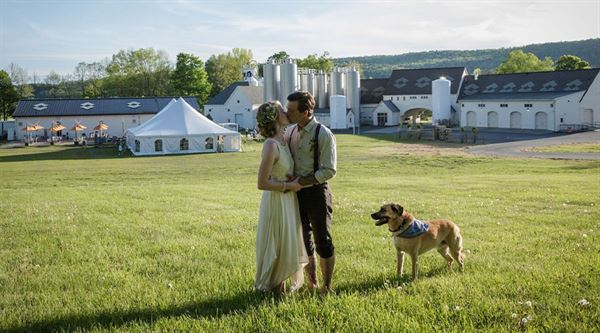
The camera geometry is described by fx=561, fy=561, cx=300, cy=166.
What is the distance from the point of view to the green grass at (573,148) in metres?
33.3

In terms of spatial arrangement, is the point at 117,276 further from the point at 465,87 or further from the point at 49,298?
the point at 465,87

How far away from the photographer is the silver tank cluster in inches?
2739

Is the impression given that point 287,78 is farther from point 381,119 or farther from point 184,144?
point 184,144

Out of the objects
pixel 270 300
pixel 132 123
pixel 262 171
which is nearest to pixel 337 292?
pixel 270 300

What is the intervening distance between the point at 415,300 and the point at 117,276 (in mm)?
3032

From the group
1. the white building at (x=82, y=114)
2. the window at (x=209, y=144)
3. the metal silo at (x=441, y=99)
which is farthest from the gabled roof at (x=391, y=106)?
the window at (x=209, y=144)

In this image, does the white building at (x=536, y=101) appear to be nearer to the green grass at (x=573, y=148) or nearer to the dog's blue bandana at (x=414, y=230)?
the green grass at (x=573, y=148)

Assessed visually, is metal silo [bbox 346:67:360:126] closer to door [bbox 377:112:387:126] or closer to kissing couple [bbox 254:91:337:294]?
door [bbox 377:112:387:126]

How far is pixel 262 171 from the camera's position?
16.1ft

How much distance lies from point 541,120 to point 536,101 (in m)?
1.90

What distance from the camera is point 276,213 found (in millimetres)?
5059

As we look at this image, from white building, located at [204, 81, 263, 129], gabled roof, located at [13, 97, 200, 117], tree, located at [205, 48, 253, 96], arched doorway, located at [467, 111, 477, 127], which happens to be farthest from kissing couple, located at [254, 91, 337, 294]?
tree, located at [205, 48, 253, 96]

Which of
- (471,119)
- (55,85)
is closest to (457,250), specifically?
(471,119)

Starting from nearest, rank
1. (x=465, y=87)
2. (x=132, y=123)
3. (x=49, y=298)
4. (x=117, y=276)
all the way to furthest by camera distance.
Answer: (x=49, y=298)
(x=117, y=276)
(x=132, y=123)
(x=465, y=87)
